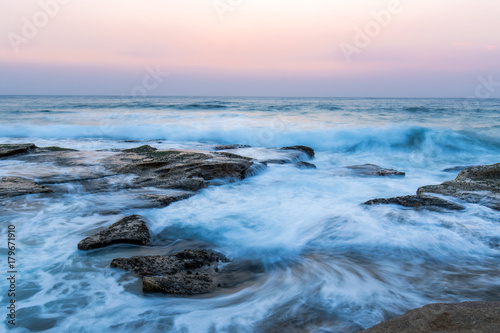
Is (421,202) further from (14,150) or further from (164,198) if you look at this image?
(14,150)

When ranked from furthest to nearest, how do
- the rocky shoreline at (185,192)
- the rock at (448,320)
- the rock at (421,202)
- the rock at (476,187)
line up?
the rock at (476,187) → the rock at (421,202) → the rocky shoreline at (185,192) → the rock at (448,320)

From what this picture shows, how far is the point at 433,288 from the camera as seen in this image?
284 centimetres

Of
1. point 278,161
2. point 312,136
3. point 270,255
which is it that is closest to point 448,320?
point 270,255

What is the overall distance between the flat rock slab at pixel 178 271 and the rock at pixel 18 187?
2776 mm

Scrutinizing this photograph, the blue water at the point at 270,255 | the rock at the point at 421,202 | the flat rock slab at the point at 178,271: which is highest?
the rock at the point at 421,202

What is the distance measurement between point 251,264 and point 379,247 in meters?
1.39

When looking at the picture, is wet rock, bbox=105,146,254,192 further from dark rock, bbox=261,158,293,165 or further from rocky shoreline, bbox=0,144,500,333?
dark rock, bbox=261,158,293,165

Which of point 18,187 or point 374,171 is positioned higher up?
point 18,187

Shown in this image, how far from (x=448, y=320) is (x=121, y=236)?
289cm

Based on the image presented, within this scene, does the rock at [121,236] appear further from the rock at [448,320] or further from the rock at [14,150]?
the rock at [14,150]

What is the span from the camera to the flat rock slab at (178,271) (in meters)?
2.70

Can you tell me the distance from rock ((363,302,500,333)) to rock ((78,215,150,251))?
8.15 feet

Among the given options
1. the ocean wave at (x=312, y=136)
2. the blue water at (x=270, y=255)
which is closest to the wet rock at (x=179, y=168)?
the blue water at (x=270, y=255)

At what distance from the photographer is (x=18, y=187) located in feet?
16.9
